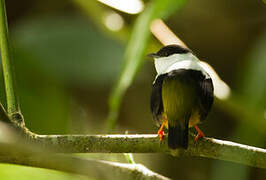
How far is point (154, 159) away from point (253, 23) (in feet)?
3.80

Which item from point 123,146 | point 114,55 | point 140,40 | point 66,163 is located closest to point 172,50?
point 114,55

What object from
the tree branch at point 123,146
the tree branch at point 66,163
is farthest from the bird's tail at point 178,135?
the tree branch at point 66,163

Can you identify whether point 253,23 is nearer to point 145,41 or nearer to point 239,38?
point 239,38

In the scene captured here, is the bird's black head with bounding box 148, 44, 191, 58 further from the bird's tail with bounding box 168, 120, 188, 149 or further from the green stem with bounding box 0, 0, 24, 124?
the green stem with bounding box 0, 0, 24, 124

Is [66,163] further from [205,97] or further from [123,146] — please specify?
[205,97]

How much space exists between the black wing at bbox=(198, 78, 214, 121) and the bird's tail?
0.09 meters

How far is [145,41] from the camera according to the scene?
0.88m

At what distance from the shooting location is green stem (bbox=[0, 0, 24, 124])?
130 centimetres

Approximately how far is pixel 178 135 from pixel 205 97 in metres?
0.24

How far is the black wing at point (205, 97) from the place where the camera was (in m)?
2.05

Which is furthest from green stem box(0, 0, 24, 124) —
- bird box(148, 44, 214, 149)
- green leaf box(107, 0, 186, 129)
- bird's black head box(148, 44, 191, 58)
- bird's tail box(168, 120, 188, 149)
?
bird's black head box(148, 44, 191, 58)

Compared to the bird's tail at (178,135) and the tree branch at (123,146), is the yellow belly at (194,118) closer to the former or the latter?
the bird's tail at (178,135)

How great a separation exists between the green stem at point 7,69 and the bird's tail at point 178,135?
588mm

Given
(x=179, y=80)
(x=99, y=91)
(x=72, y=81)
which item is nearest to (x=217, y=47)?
(x=99, y=91)
